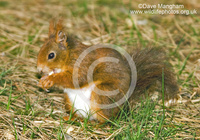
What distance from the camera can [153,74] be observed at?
265 centimetres

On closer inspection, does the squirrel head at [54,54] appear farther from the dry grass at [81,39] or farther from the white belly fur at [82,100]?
the dry grass at [81,39]

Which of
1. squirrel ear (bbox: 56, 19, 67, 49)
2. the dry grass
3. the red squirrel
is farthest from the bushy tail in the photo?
squirrel ear (bbox: 56, 19, 67, 49)

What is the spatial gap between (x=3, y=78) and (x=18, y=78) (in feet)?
0.52

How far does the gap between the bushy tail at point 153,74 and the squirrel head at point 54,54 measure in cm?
70

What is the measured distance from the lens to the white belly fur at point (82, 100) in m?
2.51

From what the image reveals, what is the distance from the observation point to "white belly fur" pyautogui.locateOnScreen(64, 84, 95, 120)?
251 cm

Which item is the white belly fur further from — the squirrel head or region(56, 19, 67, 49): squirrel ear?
region(56, 19, 67, 49): squirrel ear

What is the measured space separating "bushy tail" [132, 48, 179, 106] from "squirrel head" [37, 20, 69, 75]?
704 mm

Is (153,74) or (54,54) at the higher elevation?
(54,54)

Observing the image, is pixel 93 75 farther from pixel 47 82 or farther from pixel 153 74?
pixel 153 74

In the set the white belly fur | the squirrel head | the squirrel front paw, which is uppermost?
the squirrel head

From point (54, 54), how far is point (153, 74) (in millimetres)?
942

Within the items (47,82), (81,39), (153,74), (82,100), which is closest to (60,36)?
(47,82)

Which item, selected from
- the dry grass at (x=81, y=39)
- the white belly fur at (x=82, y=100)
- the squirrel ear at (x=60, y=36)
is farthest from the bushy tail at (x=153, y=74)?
the squirrel ear at (x=60, y=36)
